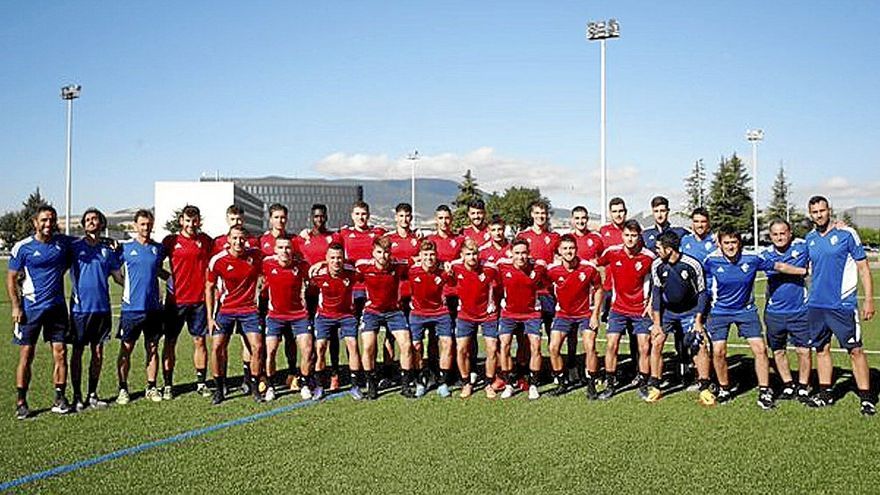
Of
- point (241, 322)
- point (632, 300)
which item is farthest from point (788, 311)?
point (241, 322)

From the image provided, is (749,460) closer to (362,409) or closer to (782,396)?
(782,396)

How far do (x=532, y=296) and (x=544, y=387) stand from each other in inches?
46.4

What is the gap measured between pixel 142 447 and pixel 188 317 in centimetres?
243

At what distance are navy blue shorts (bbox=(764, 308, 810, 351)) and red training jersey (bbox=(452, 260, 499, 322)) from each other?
3.02 meters

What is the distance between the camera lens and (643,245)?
8.93 metres

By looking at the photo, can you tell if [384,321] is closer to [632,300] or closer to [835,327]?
[632,300]

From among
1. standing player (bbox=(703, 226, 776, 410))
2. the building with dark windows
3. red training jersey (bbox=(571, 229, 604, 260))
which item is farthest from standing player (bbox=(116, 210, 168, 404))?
the building with dark windows

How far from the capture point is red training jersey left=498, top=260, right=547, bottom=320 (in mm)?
8969

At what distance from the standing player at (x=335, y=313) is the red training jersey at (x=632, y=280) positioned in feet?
9.79

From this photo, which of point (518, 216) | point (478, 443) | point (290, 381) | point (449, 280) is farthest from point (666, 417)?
point (518, 216)

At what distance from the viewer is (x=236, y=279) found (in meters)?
8.86

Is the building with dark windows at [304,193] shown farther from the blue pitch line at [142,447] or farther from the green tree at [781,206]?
the blue pitch line at [142,447]

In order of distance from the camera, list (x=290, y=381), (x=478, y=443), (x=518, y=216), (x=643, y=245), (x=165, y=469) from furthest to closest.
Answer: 1. (x=518, y=216)
2. (x=290, y=381)
3. (x=643, y=245)
4. (x=478, y=443)
5. (x=165, y=469)

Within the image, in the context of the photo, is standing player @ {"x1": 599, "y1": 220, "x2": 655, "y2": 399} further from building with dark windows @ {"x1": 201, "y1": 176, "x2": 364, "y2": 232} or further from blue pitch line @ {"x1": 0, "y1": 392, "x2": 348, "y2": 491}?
building with dark windows @ {"x1": 201, "y1": 176, "x2": 364, "y2": 232}
